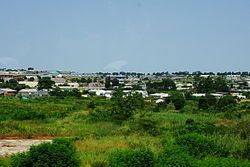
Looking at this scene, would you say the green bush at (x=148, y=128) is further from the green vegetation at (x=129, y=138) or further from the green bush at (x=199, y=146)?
the green bush at (x=199, y=146)

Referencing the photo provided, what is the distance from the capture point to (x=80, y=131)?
2739cm

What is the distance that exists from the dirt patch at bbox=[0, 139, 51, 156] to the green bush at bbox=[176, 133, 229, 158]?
7386 millimetres

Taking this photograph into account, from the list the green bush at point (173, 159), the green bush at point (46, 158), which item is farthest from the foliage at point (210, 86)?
the green bush at point (46, 158)

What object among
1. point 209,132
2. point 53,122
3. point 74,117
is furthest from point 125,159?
point 74,117

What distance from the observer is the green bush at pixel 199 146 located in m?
16.1

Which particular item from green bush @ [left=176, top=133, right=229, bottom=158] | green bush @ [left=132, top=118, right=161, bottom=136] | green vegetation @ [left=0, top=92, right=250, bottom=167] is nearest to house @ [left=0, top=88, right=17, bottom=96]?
green vegetation @ [left=0, top=92, right=250, bottom=167]

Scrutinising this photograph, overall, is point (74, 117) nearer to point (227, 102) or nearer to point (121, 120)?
point (121, 120)

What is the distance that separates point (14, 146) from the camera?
851 inches

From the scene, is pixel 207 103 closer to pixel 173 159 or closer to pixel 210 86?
pixel 210 86

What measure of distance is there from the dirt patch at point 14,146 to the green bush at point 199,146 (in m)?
7.39

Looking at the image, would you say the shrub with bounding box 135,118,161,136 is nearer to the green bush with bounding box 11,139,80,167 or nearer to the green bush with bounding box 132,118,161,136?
the green bush with bounding box 132,118,161,136

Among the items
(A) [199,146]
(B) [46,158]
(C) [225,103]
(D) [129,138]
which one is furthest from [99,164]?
(C) [225,103]

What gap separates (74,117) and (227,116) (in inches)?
506

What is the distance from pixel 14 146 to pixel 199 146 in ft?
31.8
